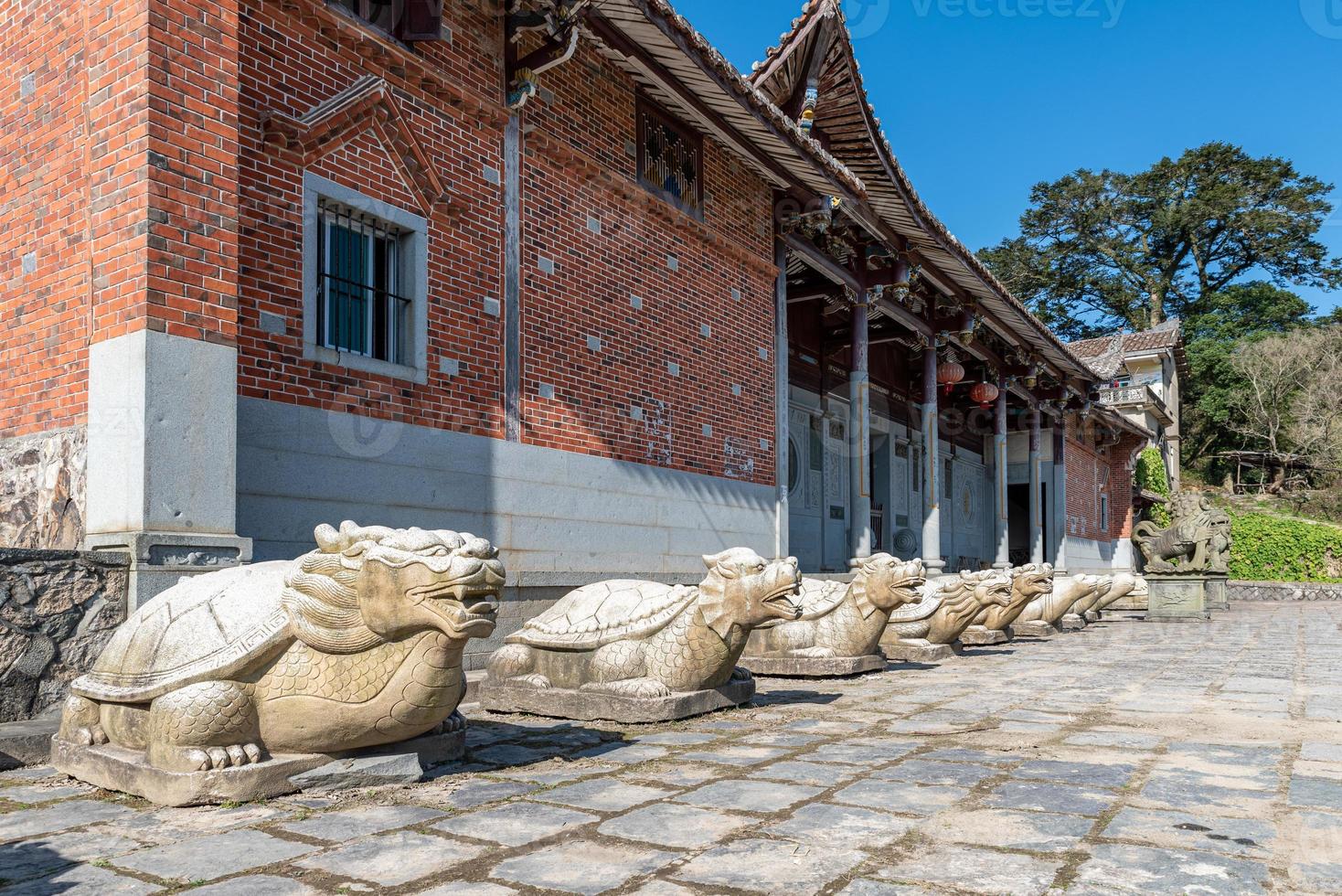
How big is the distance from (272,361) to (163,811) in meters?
3.57

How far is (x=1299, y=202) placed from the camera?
43469 millimetres

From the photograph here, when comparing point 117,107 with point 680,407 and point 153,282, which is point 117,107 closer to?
point 153,282

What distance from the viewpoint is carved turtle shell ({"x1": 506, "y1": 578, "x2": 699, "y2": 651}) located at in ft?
19.9

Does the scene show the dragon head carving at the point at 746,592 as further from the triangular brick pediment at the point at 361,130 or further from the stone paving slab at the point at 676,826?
the triangular brick pediment at the point at 361,130

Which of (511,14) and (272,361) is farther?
(511,14)

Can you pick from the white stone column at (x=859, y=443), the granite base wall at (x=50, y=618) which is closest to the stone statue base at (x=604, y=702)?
the granite base wall at (x=50, y=618)

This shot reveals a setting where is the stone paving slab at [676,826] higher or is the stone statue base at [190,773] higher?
the stone statue base at [190,773]

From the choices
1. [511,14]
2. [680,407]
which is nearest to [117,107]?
[511,14]

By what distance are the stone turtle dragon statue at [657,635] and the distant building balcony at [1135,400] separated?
103 feet

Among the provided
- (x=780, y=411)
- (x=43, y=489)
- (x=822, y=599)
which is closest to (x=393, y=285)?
(x=43, y=489)

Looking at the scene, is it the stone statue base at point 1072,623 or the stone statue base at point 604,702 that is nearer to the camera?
the stone statue base at point 604,702

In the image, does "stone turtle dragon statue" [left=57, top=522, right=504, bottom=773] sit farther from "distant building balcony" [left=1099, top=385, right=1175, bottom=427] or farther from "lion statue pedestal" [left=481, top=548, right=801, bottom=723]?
"distant building balcony" [left=1099, top=385, right=1175, bottom=427]

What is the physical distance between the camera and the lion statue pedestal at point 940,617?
9516 mm

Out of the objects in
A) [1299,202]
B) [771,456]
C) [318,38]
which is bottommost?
[771,456]
